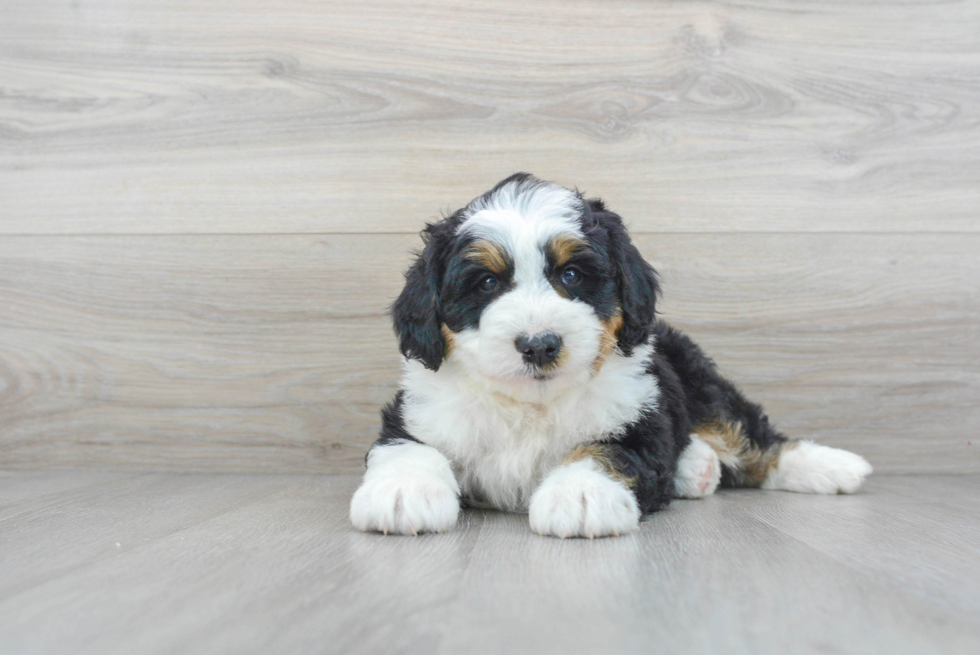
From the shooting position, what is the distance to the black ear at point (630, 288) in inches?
76.7

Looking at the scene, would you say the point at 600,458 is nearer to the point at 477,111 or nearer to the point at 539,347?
the point at 539,347

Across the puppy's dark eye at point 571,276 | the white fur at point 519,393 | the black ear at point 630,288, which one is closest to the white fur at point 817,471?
the white fur at point 519,393

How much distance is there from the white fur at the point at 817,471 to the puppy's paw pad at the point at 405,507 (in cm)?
122

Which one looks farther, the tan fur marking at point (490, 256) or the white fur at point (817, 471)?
the white fur at point (817, 471)

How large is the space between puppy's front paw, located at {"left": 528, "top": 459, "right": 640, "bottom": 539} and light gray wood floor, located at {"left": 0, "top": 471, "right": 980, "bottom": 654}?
5 centimetres

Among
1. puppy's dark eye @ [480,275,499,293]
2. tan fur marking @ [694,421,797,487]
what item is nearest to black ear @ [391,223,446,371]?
puppy's dark eye @ [480,275,499,293]

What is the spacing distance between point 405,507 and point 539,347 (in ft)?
1.50

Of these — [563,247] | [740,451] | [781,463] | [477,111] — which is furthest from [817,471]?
[477,111]

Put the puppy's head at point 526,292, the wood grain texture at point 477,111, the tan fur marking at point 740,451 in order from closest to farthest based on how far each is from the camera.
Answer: the puppy's head at point 526,292 → the tan fur marking at point 740,451 → the wood grain texture at point 477,111

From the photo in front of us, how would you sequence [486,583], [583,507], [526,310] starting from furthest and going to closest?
[526,310], [583,507], [486,583]

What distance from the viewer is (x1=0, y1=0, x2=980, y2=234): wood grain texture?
2.82m

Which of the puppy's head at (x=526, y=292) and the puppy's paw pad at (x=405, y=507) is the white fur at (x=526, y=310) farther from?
the puppy's paw pad at (x=405, y=507)

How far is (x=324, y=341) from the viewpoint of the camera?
112 inches

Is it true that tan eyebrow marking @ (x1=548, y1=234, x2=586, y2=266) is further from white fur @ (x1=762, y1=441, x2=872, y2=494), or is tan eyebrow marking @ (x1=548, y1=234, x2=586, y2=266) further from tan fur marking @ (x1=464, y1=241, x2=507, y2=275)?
white fur @ (x1=762, y1=441, x2=872, y2=494)
